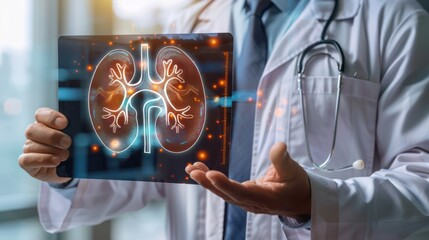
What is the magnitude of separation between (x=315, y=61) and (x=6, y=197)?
0.62 m

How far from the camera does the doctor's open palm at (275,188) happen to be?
458 mm

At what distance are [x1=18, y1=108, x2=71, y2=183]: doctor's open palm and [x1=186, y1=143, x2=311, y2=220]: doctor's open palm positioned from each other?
226mm

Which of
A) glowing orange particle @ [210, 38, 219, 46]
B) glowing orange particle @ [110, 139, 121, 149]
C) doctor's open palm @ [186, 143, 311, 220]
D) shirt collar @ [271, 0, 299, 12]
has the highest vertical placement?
shirt collar @ [271, 0, 299, 12]

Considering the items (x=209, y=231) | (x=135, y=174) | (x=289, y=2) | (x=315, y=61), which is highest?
(x=289, y=2)

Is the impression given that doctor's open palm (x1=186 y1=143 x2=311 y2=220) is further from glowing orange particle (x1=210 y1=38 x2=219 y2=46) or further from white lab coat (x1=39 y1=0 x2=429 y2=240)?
glowing orange particle (x1=210 y1=38 x2=219 y2=46)

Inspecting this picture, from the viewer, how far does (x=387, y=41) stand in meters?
0.59

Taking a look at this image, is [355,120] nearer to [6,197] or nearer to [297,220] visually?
[297,220]

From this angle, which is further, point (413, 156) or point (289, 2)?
point (289, 2)

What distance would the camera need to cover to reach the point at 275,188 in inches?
18.9

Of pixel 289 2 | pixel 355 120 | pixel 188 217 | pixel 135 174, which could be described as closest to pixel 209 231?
pixel 188 217

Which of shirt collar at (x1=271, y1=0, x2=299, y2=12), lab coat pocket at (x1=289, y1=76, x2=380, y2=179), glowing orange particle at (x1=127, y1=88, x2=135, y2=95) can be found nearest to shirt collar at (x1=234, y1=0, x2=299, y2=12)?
shirt collar at (x1=271, y1=0, x2=299, y2=12)

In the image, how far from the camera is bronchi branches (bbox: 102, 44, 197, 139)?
0.57 m

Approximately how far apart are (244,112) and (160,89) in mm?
143

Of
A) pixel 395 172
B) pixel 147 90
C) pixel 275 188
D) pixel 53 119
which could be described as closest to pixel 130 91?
pixel 147 90
